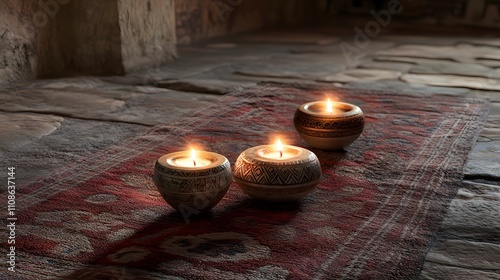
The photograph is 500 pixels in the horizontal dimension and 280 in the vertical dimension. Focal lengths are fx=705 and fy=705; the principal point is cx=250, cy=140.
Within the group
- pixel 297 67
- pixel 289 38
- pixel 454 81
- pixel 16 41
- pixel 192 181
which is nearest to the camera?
pixel 192 181

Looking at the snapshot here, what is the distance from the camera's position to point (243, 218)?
2.20 metres

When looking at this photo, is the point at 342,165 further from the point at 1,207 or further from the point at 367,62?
the point at 367,62

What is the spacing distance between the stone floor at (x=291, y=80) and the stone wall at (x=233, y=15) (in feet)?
0.66

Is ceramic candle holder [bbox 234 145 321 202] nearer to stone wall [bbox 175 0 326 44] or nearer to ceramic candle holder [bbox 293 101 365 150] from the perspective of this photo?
ceramic candle holder [bbox 293 101 365 150]

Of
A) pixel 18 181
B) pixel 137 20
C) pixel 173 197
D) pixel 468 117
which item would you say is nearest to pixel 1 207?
pixel 18 181

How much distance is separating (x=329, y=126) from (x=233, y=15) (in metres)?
4.37

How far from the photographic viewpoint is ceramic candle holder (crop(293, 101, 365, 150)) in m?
2.83

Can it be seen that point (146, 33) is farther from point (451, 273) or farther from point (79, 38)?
point (451, 273)

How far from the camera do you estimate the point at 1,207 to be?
2.27m

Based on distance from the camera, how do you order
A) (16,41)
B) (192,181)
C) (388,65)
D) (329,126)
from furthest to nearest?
(388,65), (16,41), (329,126), (192,181)

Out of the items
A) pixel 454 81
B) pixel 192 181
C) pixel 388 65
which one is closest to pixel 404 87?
pixel 454 81

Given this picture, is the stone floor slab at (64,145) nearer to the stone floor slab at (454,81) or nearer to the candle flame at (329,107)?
the candle flame at (329,107)

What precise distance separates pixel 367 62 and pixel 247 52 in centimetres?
105

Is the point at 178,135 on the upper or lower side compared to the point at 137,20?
lower
